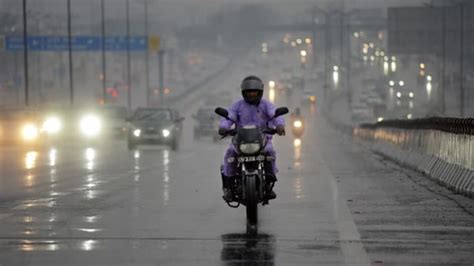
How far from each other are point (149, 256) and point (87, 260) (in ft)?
2.07

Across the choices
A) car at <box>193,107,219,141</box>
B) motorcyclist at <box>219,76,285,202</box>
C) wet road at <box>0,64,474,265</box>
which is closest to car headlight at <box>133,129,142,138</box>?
car at <box>193,107,219,141</box>

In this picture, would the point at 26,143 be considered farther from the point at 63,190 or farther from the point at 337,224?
the point at 337,224

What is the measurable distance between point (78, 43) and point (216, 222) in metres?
111

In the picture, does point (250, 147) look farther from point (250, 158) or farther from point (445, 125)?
point (445, 125)

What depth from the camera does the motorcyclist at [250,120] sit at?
1658 cm

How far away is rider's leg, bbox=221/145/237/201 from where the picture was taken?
16.5 m

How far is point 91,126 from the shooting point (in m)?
64.6

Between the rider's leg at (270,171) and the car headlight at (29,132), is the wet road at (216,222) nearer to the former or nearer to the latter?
the rider's leg at (270,171)

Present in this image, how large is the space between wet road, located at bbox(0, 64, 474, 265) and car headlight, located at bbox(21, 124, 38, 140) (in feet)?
88.3

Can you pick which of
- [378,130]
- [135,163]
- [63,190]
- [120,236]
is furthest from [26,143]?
[120,236]

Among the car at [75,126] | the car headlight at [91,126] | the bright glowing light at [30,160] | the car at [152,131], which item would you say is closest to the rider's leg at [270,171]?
the bright glowing light at [30,160]

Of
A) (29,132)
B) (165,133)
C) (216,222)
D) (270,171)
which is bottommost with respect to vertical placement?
(29,132)

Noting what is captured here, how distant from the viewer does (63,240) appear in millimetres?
14148

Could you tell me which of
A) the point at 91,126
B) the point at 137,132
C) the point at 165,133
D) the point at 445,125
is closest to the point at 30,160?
the point at 137,132
